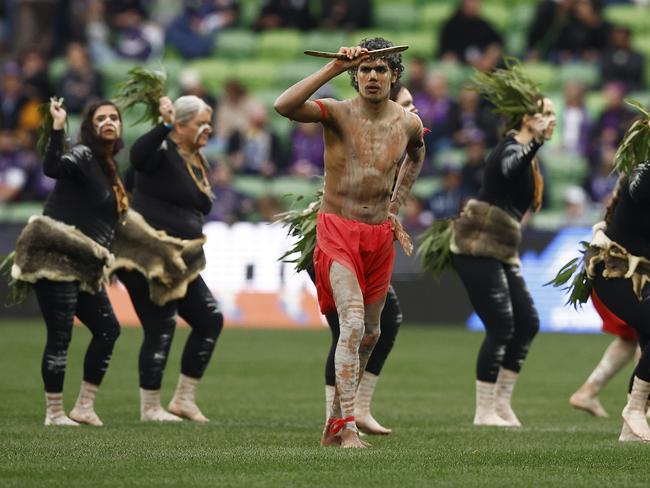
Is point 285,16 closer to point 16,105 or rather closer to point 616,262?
point 16,105

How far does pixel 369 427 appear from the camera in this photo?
1006 cm

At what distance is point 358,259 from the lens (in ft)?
29.3

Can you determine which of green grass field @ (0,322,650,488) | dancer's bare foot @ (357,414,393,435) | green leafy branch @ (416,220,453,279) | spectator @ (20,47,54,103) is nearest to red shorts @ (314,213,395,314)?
green grass field @ (0,322,650,488)

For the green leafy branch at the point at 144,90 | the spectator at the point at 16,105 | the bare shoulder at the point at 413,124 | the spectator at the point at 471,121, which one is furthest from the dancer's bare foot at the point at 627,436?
the spectator at the point at 16,105

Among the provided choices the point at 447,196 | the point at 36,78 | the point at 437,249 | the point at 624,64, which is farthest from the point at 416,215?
the point at 437,249

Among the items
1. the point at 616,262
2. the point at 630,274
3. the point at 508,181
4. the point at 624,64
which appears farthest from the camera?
the point at 624,64

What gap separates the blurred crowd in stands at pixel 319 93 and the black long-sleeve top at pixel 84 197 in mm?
10813

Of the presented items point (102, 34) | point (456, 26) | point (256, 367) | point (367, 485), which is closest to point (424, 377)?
point (256, 367)

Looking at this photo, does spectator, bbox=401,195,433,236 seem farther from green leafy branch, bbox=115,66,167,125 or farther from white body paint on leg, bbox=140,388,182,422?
white body paint on leg, bbox=140,388,182,422

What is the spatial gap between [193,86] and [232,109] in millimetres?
725

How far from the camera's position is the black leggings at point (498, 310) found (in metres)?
11.0

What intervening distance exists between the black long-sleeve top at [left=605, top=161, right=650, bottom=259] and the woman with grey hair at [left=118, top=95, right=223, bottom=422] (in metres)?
3.14

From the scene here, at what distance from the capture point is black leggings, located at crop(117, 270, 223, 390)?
11055 mm

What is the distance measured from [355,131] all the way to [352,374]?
55.6 inches
